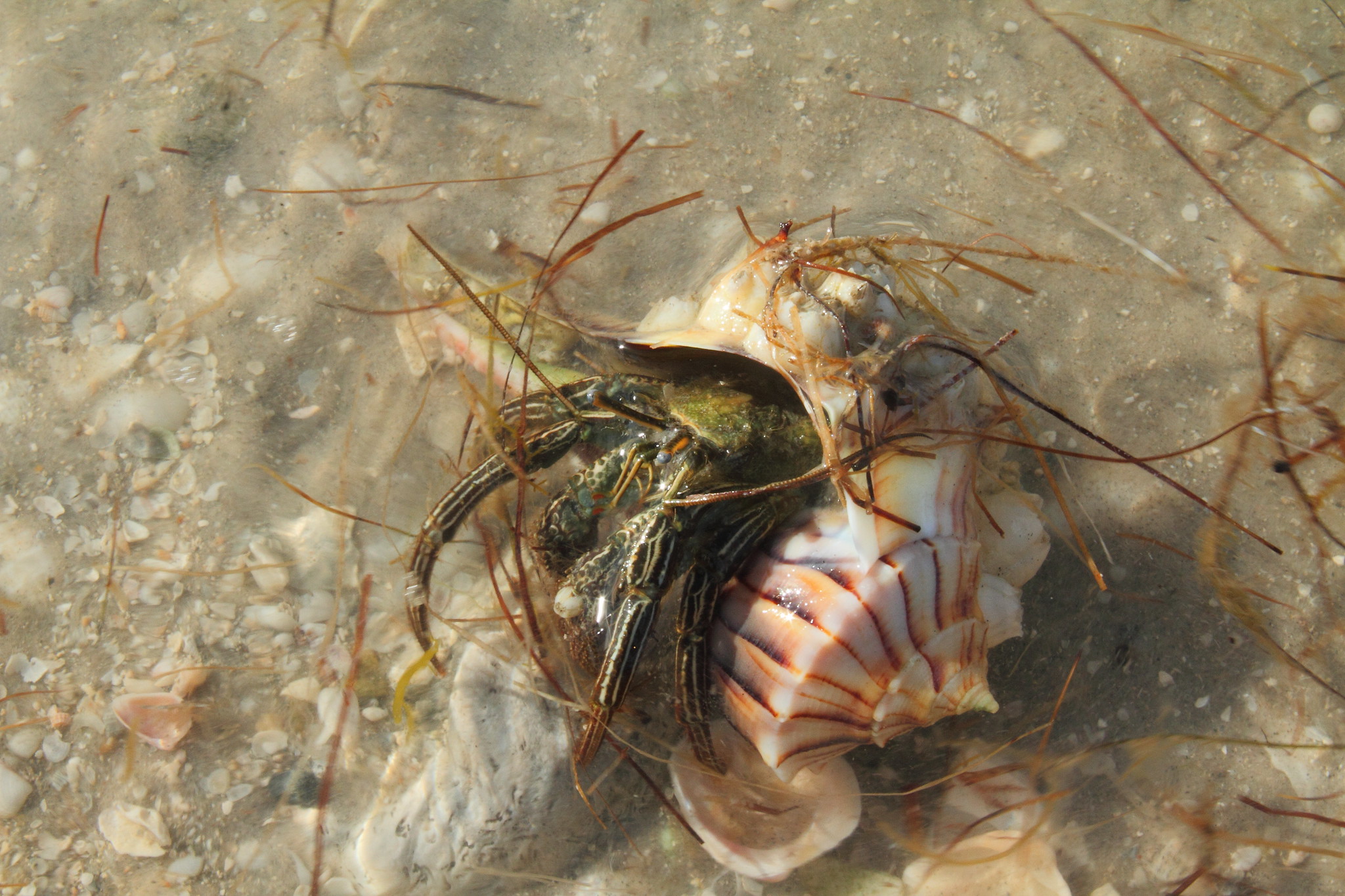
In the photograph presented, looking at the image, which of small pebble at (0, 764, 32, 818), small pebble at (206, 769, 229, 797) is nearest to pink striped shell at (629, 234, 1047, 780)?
small pebble at (206, 769, 229, 797)

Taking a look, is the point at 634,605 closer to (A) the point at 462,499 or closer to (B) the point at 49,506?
(A) the point at 462,499

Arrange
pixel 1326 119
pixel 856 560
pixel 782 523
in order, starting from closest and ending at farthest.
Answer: pixel 856 560 < pixel 782 523 < pixel 1326 119

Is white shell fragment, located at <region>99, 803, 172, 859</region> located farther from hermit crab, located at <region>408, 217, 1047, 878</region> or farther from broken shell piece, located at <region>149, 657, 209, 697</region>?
hermit crab, located at <region>408, 217, 1047, 878</region>

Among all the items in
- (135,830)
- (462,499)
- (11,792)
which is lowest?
(135,830)

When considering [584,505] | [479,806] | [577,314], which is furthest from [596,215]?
[479,806]

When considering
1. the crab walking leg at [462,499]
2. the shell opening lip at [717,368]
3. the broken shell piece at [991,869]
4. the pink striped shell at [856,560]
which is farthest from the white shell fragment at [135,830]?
the broken shell piece at [991,869]

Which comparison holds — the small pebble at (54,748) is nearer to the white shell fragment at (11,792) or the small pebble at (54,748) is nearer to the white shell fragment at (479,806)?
the white shell fragment at (11,792)

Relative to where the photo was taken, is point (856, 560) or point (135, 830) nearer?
point (856, 560)
